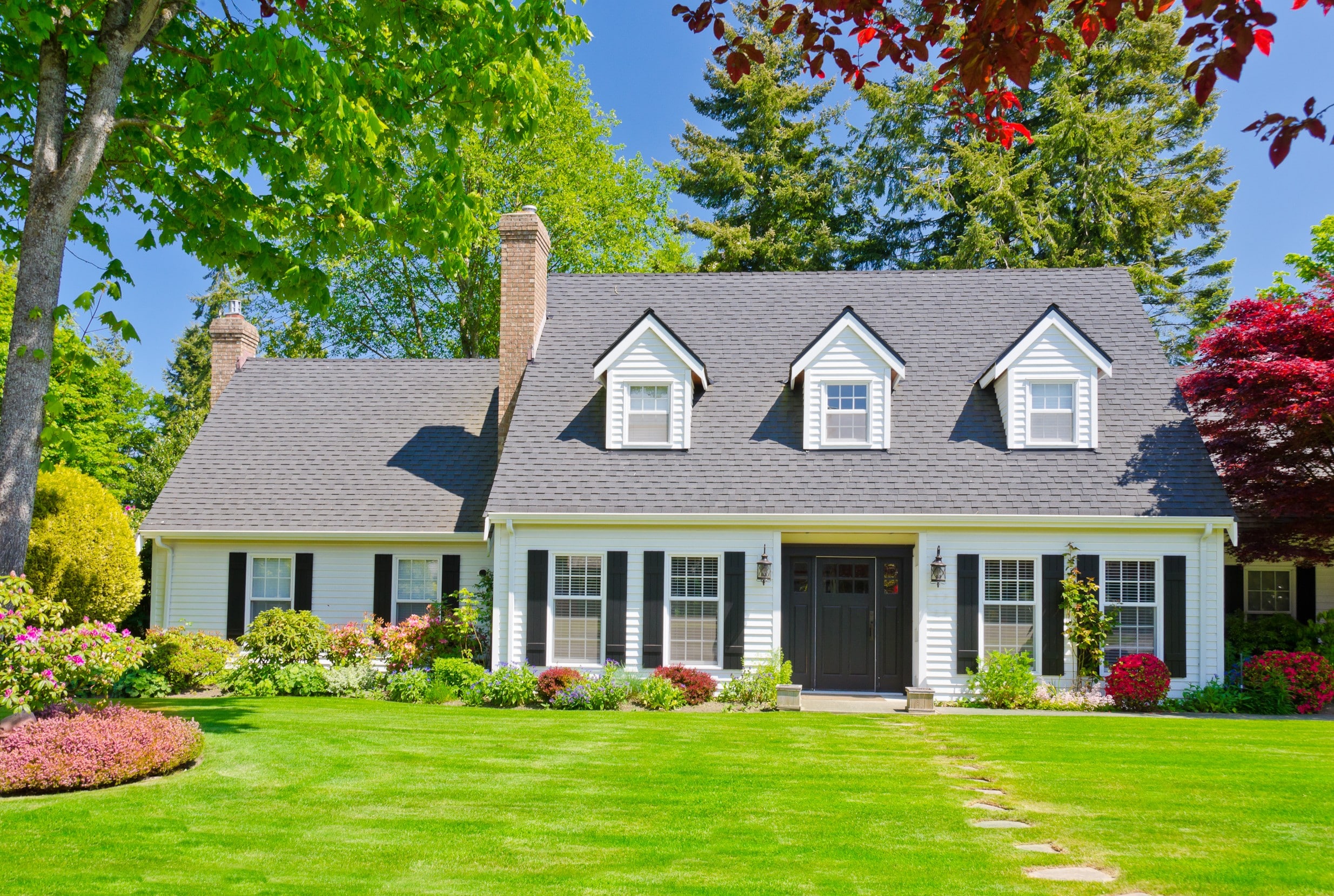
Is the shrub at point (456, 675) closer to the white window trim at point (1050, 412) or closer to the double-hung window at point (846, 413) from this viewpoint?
the double-hung window at point (846, 413)

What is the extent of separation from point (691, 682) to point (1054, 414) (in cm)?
766

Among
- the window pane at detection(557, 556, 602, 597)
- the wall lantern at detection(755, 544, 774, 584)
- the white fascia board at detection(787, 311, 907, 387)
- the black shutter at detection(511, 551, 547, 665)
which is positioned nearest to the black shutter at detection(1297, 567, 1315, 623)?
the white fascia board at detection(787, 311, 907, 387)

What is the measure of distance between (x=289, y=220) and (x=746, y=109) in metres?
30.6

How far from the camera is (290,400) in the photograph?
22.8m

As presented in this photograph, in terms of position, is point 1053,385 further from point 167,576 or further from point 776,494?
point 167,576

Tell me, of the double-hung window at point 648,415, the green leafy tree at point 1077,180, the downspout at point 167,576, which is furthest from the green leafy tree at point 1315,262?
the downspout at point 167,576

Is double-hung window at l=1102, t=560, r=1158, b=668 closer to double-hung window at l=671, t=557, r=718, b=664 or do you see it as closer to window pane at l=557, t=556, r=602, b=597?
double-hung window at l=671, t=557, r=718, b=664

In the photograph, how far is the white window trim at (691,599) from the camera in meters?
17.4

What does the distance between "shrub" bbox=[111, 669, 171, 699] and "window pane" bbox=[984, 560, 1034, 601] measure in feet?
42.7

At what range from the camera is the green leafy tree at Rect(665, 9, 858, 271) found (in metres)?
38.0

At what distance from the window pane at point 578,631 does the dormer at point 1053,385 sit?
755 cm

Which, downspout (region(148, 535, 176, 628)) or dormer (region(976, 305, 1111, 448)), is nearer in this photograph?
dormer (region(976, 305, 1111, 448))

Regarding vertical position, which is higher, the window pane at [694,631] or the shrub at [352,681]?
the window pane at [694,631]

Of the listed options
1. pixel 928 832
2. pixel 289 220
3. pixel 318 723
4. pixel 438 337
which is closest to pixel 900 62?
pixel 928 832
